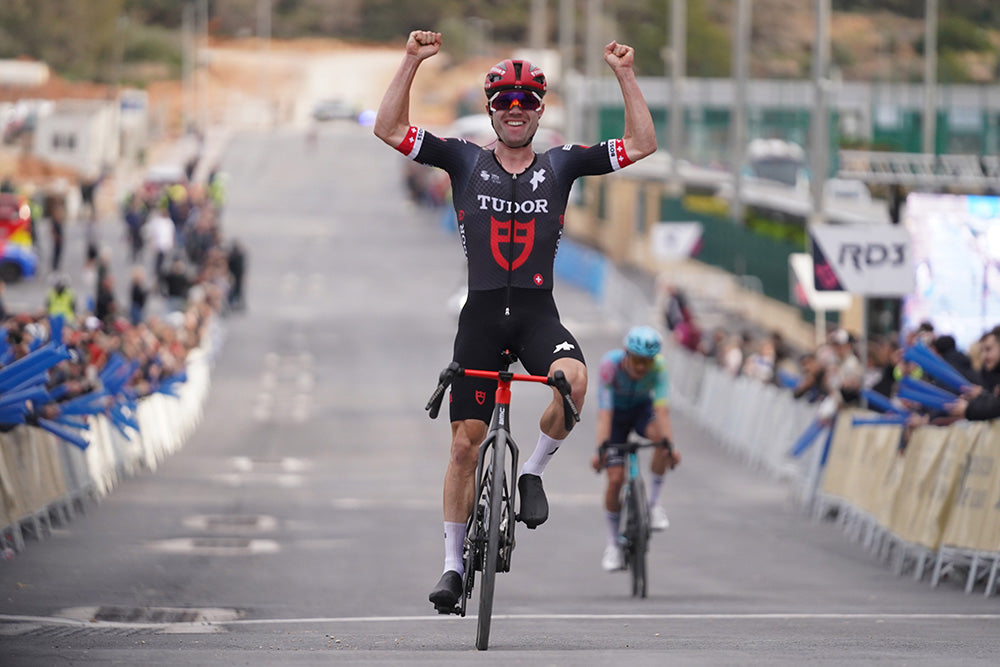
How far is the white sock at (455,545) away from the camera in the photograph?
9.48 metres

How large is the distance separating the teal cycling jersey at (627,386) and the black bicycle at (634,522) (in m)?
0.29

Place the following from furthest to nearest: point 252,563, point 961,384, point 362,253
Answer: point 362,253 → point 252,563 → point 961,384

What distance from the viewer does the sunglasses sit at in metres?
9.35

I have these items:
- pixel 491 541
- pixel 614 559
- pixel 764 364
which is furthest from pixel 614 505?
pixel 764 364

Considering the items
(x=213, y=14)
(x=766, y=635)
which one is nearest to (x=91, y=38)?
(x=213, y=14)

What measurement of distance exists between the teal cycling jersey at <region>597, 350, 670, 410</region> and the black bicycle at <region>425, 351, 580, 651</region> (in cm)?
488

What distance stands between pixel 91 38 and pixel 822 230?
108182 mm

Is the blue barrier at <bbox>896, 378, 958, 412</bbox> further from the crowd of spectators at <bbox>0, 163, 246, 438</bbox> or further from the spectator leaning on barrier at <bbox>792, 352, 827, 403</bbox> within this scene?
the spectator leaning on barrier at <bbox>792, 352, 827, 403</bbox>

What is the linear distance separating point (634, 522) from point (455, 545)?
4.78 meters

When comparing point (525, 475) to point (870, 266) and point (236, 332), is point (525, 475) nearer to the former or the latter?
point (870, 266)

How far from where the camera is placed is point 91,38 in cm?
12388

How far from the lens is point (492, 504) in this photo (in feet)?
30.5

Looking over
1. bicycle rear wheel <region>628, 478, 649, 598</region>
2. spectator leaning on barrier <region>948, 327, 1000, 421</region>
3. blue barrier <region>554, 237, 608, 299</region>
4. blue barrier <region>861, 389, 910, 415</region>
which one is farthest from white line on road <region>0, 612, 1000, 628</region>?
blue barrier <region>554, 237, 608, 299</region>

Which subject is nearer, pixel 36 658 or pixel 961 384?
pixel 36 658
